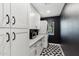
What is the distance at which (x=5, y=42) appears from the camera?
1.00m

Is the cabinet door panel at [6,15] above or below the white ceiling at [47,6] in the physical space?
below

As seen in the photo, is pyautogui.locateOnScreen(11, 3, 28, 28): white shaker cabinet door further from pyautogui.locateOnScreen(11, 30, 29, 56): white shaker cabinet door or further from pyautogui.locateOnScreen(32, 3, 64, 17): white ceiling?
pyautogui.locateOnScreen(32, 3, 64, 17): white ceiling

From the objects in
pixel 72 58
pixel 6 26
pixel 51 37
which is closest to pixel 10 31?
pixel 6 26

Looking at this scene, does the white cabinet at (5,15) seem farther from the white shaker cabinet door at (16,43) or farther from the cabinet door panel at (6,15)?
the white shaker cabinet door at (16,43)

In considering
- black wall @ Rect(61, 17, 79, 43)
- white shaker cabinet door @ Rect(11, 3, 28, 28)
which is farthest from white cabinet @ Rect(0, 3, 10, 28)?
black wall @ Rect(61, 17, 79, 43)

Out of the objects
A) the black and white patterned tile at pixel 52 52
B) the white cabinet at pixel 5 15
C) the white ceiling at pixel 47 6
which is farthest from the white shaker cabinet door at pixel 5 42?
the black and white patterned tile at pixel 52 52

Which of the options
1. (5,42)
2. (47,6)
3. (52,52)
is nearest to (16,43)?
(5,42)

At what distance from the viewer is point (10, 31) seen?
3.61 ft

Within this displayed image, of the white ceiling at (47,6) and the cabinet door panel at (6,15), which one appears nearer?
the cabinet door panel at (6,15)

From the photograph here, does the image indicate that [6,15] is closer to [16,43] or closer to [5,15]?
[5,15]

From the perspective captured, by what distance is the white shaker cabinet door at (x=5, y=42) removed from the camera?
37.2 inches

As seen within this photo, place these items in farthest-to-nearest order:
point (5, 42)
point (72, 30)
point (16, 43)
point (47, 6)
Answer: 1. point (47, 6)
2. point (72, 30)
3. point (16, 43)
4. point (5, 42)

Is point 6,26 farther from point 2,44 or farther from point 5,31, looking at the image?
point 2,44

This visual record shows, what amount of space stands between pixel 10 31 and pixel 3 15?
22cm
